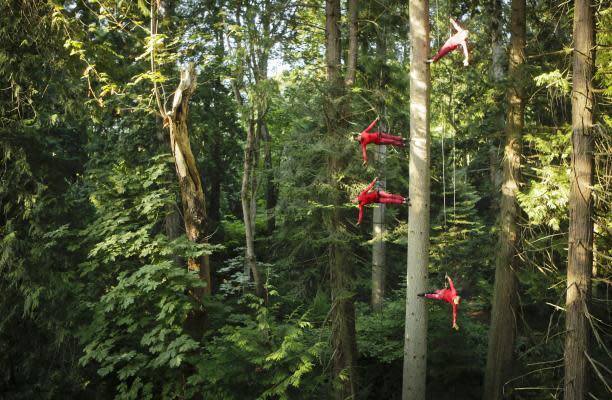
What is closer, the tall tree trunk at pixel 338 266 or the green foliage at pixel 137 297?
the green foliage at pixel 137 297

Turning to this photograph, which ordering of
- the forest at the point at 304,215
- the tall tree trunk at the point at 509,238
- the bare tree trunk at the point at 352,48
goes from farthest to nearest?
the bare tree trunk at the point at 352,48 → the tall tree trunk at the point at 509,238 → the forest at the point at 304,215

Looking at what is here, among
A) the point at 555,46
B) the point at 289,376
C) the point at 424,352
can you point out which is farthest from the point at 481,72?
the point at 289,376

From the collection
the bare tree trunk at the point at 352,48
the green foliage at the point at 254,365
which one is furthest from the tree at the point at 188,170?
the bare tree trunk at the point at 352,48

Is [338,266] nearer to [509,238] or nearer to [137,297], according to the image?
[509,238]

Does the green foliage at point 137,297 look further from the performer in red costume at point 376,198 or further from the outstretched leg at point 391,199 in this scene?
the outstretched leg at point 391,199

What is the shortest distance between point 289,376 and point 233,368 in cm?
69

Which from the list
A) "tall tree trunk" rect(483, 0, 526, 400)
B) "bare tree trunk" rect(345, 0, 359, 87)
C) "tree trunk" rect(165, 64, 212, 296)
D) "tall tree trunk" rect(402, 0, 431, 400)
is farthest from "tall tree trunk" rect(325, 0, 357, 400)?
"tall tree trunk" rect(402, 0, 431, 400)

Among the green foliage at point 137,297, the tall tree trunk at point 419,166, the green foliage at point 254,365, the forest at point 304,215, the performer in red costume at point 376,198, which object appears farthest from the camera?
the green foliage at point 137,297

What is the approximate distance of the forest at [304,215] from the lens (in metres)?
5.66

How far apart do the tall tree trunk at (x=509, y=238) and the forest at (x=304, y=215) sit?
0.03 metres

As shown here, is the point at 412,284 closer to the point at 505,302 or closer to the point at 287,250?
the point at 505,302

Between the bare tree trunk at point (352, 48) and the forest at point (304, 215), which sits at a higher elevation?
the bare tree trunk at point (352, 48)

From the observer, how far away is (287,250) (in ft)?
33.7

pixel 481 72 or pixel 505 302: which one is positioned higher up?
pixel 481 72
